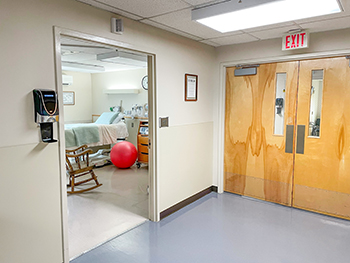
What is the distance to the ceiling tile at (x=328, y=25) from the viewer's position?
2713 mm

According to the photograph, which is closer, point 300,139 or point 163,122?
point 163,122

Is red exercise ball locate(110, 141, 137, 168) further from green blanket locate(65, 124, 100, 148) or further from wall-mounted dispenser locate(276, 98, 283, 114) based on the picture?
wall-mounted dispenser locate(276, 98, 283, 114)

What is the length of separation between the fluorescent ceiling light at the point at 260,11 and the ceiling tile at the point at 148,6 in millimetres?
201

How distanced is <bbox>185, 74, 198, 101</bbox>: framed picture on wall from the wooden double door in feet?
2.09

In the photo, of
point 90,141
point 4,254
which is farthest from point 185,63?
point 90,141

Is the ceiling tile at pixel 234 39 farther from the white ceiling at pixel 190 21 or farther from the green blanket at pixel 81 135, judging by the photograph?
the green blanket at pixel 81 135

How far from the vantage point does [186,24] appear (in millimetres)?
2842

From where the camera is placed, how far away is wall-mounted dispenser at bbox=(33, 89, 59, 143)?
1.98 metres

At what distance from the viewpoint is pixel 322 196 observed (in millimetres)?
3396

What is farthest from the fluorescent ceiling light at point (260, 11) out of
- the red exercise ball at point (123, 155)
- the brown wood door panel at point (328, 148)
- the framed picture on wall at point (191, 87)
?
the red exercise ball at point (123, 155)

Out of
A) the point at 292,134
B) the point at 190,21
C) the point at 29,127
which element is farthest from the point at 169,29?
the point at 292,134

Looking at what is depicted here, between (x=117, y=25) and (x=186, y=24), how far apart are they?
746mm

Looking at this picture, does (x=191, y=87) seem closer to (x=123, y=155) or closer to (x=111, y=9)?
(x=111, y=9)

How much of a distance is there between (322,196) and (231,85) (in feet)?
6.24
